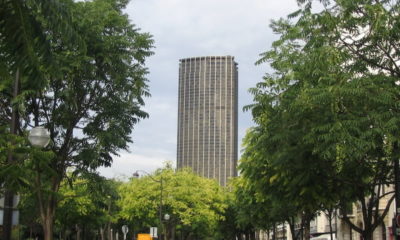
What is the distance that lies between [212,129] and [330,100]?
168862mm

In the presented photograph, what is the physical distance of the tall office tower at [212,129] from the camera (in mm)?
183250

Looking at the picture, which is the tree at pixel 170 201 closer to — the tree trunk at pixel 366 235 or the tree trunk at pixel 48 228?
the tree trunk at pixel 48 228

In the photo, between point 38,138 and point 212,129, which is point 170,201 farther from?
point 212,129

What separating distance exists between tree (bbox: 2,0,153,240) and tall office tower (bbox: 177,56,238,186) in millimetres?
154020

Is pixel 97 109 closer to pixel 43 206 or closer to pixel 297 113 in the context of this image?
pixel 43 206

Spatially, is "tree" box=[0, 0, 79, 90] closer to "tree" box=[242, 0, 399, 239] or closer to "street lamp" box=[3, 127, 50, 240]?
"street lamp" box=[3, 127, 50, 240]

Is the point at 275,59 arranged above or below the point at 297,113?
above

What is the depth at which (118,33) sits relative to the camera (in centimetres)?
2266

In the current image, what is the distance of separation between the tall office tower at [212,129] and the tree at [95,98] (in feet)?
505

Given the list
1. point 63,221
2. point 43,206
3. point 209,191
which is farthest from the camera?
point 209,191

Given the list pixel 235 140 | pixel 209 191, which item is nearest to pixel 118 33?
pixel 209 191

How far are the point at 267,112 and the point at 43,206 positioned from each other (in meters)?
10.1

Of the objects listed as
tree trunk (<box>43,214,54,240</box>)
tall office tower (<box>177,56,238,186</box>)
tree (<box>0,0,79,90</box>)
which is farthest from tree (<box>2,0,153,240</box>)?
tall office tower (<box>177,56,238,186</box>)

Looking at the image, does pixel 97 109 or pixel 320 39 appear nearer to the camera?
pixel 320 39
